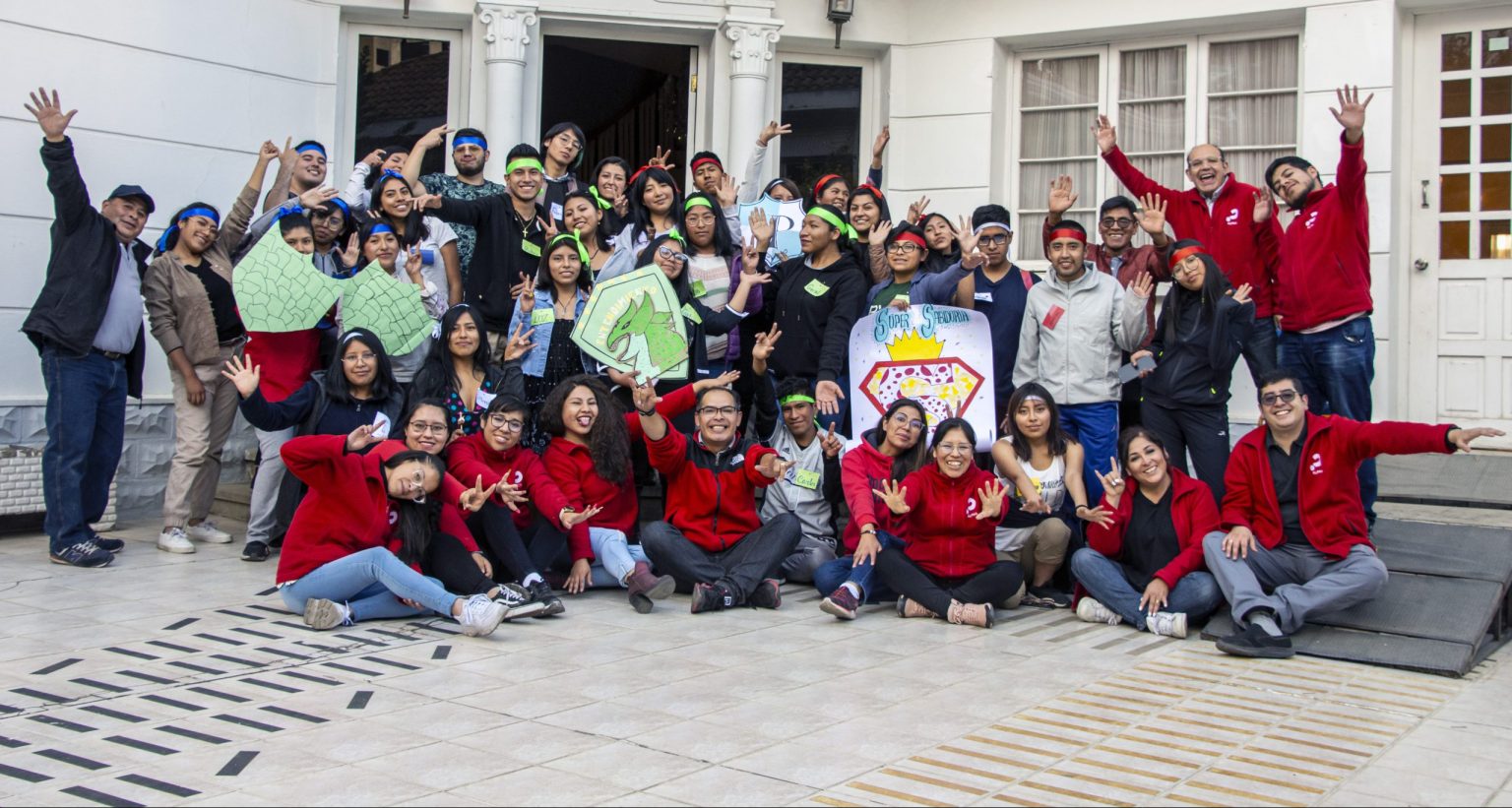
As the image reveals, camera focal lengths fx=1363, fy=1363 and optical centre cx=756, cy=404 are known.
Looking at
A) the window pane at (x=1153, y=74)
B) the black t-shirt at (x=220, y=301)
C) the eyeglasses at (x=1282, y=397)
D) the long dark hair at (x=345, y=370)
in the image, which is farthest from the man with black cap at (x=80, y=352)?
the window pane at (x=1153, y=74)

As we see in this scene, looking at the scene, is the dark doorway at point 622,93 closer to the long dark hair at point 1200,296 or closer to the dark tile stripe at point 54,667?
the long dark hair at point 1200,296

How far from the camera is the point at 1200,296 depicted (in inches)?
265

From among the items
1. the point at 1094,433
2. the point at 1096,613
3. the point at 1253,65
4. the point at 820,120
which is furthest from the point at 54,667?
the point at 1253,65

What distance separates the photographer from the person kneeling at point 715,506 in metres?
6.48

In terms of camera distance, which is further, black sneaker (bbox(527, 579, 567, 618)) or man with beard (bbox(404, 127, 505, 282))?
man with beard (bbox(404, 127, 505, 282))

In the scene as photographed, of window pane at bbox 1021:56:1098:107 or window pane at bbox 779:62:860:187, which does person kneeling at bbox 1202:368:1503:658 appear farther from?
Result: window pane at bbox 779:62:860:187

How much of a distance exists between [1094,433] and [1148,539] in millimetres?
864

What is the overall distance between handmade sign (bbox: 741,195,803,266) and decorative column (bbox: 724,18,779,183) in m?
1.82

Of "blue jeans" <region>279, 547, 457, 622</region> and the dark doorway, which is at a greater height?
the dark doorway

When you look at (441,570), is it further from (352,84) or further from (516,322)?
(352,84)

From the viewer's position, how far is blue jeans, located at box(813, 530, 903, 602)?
6.45 meters

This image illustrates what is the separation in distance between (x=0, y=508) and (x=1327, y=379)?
7276 mm

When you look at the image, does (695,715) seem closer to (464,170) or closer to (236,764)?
(236,764)

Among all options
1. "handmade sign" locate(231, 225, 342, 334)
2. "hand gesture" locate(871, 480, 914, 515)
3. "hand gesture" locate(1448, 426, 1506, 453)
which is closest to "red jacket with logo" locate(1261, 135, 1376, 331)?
"hand gesture" locate(1448, 426, 1506, 453)
